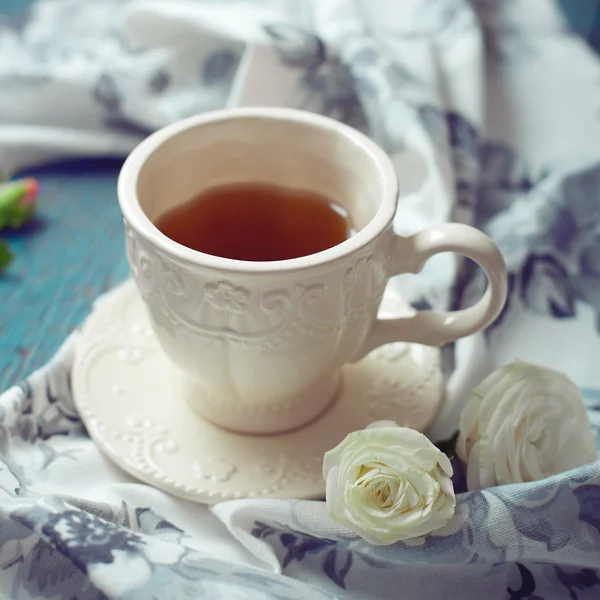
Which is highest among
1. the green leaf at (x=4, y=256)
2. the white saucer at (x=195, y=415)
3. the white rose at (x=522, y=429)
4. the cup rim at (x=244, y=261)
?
the cup rim at (x=244, y=261)

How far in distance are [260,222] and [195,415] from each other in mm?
177

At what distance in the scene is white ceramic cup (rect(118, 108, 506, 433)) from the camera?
1.70ft

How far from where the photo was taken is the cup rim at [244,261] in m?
0.50

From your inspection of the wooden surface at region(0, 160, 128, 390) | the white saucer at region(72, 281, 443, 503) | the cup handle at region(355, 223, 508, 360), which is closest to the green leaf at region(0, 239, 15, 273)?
the wooden surface at region(0, 160, 128, 390)

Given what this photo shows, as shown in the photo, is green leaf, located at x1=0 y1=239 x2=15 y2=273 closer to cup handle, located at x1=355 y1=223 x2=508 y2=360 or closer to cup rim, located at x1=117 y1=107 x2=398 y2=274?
cup rim, located at x1=117 y1=107 x2=398 y2=274

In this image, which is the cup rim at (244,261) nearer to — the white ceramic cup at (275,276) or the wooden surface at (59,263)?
the white ceramic cup at (275,276)

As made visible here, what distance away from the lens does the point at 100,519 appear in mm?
537

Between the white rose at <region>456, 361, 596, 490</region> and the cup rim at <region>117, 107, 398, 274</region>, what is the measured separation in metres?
0.15

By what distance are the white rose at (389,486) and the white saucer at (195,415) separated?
0.08 metres

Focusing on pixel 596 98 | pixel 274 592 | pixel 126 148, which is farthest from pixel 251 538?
pixel 596 98

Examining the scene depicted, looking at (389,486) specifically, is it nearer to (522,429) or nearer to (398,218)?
(522,429)

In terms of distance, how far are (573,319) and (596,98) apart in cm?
30

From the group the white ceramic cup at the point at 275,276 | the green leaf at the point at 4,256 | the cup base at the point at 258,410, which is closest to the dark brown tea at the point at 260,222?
the white ceramic cup at the point at 275,276

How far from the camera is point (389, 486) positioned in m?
0.51
